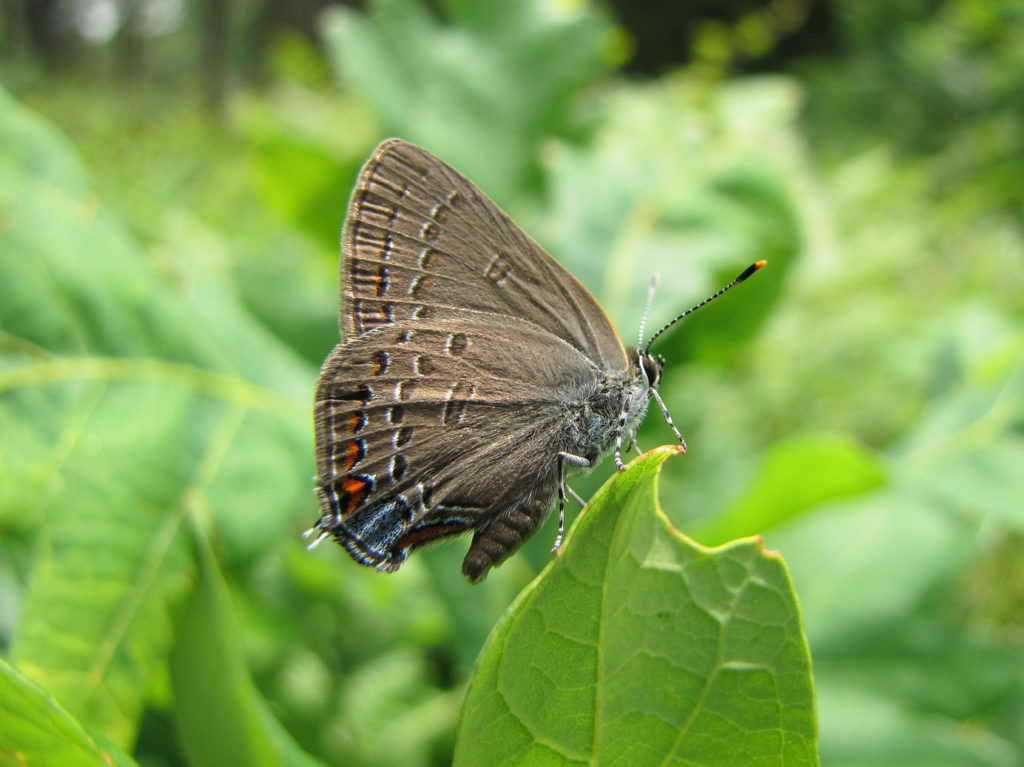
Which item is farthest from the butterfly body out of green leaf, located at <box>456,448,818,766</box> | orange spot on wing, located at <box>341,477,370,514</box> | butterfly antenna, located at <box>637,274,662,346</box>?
green leaf, located at <box>456,448,818,766</box>

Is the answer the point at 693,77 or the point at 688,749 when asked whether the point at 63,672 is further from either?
the point at 693,77

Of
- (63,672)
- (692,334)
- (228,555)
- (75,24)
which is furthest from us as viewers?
(75,24)

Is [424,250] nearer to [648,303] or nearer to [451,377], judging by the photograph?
[451,377]

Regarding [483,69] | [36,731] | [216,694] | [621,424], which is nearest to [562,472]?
[621,424]

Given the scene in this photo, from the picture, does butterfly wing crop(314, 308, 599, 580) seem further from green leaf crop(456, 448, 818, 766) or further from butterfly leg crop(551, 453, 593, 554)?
green leaf crop(456, 448, 818, 766)

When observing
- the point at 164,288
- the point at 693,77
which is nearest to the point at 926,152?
the point at 693,77

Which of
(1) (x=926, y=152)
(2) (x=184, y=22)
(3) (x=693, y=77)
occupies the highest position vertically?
(2) (x=184, y=22)

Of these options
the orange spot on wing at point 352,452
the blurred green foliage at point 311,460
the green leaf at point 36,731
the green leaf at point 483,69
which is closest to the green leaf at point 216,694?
the blurred green foliage at point 311,460

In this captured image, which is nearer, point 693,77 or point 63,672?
point 63,672

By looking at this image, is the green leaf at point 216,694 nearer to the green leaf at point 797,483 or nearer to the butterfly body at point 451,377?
the butterfly body at point 451,377
